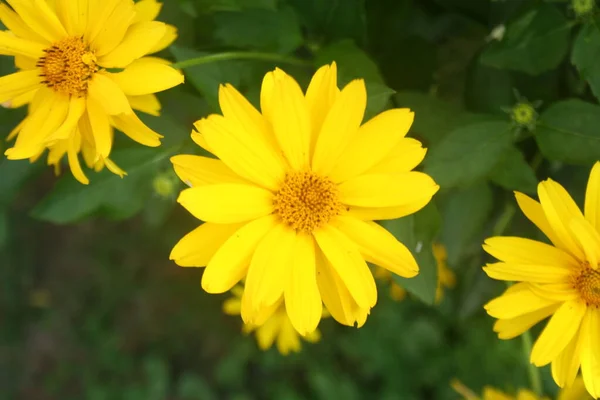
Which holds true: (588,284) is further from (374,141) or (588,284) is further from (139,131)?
(139,131)

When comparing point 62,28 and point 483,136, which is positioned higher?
point 62,28

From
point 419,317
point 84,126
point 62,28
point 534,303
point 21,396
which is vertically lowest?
point 21,396

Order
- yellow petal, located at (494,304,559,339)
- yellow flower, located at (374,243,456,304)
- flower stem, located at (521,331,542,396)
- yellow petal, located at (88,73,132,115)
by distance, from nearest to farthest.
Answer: yellow petal, located at (88,73,132,115) → yellow petal, located at (494,304,559,339) → flower stem, located at (521,331,542,396) → yellow flower, located at (374,243,456,304)

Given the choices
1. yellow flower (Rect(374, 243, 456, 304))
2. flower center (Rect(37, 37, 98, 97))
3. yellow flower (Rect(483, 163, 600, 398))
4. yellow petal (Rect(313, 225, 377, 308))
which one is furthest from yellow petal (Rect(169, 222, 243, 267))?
yellow flower (Rect(374, 243, 456, 304))

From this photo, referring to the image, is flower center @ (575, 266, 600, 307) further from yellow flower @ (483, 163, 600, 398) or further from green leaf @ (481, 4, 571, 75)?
green leaf @ (481, 4, 571, 75)

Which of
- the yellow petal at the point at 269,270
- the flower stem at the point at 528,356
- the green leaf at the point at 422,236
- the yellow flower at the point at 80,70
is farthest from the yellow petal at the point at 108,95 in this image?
the flower stem at the point at 528,356

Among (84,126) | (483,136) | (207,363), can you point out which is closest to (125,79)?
(84,126)

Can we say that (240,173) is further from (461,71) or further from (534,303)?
(461,71)
